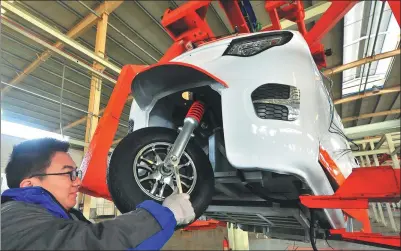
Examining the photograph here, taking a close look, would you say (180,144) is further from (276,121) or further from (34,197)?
(34,197)

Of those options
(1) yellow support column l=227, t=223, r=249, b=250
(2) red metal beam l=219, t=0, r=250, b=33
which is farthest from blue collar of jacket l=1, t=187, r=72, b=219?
(1) yellow support column l=227, t=223, r=249, b=250

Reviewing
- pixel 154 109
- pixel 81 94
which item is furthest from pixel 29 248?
pixel 81 94

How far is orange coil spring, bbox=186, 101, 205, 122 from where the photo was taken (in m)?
1.61

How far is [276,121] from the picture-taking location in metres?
1.52

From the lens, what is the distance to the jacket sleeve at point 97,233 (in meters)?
0.80

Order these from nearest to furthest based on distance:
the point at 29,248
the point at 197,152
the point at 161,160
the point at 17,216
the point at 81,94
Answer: the point at 29,248
the point at 17,216
the point at 161,160
the point at 197,152
the point at 81,94

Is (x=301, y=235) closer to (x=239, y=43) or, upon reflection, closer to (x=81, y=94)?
(x=239, y=43)

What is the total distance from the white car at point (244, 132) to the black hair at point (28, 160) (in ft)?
1.12

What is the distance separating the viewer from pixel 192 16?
229cm

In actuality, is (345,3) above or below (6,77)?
below

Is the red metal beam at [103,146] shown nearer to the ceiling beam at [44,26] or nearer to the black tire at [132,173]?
the black tire at [132,173]

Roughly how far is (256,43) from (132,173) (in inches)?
44.7

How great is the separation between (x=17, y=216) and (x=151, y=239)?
463 millimetres

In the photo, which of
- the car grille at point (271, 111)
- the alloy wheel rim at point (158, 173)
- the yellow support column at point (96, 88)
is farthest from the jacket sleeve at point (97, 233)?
the yellow support column at point (96, 88)
